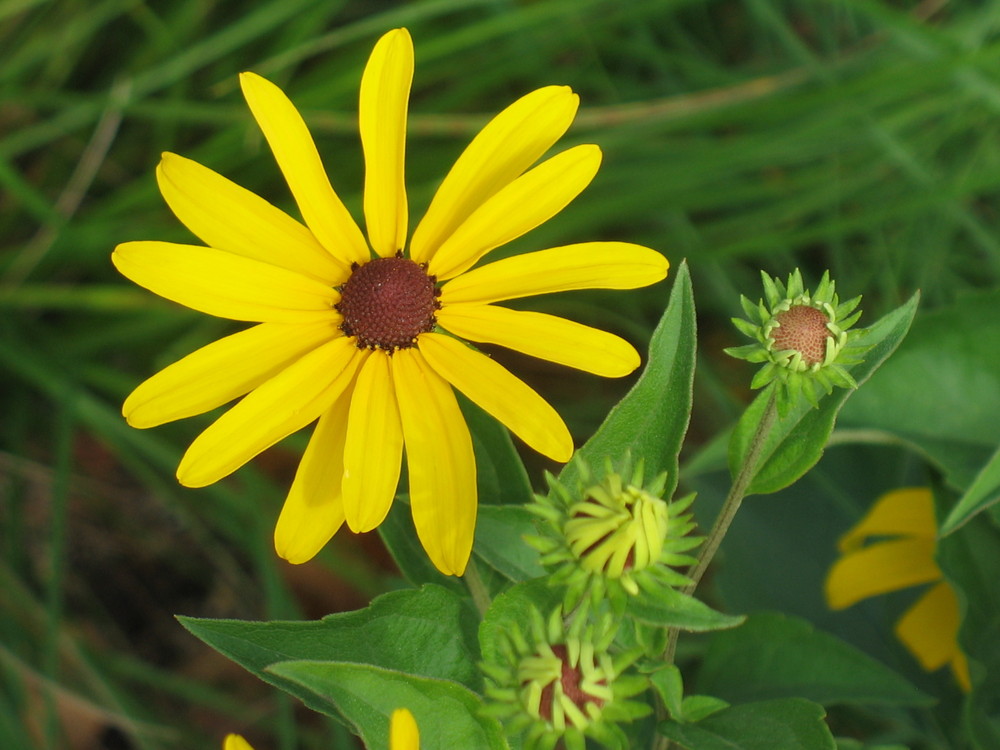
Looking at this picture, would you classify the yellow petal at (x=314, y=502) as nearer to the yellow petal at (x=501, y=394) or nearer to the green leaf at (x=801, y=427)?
the yellow petal at (x=501, y=394)

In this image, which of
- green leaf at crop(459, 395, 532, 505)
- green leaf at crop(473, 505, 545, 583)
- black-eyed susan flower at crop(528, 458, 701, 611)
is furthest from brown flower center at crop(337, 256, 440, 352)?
black-eyed susan flower at crop(528, 458, 701, 611)

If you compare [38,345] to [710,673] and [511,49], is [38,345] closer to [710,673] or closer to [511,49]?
[511,49]

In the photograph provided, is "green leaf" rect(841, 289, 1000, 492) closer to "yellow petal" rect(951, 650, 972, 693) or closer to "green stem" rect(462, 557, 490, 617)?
"yellow petal" rect(951, 650, 972, 693)

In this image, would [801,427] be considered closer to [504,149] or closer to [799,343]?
[799,343]

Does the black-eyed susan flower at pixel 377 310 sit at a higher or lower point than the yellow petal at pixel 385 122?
lower

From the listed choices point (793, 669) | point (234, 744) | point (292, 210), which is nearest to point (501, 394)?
point (234, 744)

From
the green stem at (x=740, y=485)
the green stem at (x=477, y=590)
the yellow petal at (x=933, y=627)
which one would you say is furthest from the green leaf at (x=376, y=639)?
the yellow petal at (x=933, y=627)
